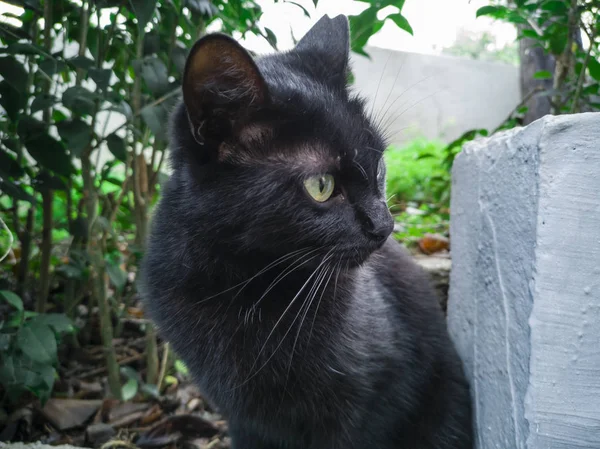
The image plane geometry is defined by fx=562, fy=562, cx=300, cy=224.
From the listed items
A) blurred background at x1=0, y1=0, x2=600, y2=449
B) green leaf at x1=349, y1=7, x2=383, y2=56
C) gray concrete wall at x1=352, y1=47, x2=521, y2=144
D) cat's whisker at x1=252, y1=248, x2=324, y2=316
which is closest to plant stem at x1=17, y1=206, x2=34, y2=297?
blurred background at x1=0, y1=0, x2=600, y2=449

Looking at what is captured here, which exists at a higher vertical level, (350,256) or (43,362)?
(350,256)

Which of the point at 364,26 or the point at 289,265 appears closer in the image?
the point at 289,265

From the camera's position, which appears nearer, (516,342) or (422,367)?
(516,342)

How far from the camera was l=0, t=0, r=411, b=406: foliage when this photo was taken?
67.7 inches

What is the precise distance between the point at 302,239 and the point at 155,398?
1375 mm

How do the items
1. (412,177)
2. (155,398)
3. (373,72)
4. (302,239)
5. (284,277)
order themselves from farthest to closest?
(373,72), (412,177), (155,398), (284,277), (302,239)

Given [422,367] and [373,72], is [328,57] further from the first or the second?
[373,72]

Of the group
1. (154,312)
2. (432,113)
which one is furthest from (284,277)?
(432,113)

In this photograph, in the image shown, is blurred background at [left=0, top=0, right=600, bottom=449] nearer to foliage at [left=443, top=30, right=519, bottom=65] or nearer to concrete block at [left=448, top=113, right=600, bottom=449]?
concrete block at [left=448, top=113, right=600, bottom=449]

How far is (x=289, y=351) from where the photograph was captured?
1.46 m

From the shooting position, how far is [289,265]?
1.38 m

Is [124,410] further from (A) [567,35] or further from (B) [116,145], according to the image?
(A) [567,35]

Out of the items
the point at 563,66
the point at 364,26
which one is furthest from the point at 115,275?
the point at 563,66

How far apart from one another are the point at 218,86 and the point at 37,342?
974mm
